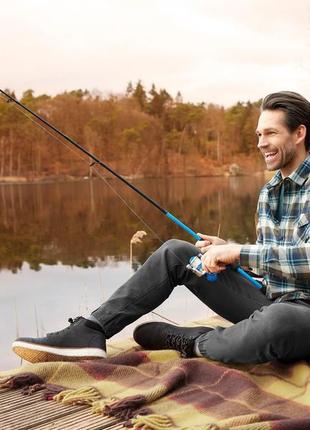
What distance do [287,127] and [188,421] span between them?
49.4 inches

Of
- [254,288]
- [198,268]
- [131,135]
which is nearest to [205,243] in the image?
[198,268]

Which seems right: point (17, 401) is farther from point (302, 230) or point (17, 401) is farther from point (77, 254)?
point (77, 254)

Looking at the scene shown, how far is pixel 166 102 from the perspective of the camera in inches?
2724

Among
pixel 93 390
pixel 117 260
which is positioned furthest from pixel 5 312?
pixel 93 390

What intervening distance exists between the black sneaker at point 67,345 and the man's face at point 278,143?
3.53 feet

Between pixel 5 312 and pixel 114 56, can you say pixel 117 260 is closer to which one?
pixel 5 312

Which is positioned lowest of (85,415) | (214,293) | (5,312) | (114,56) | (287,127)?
(5,312)

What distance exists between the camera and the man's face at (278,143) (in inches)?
92.7

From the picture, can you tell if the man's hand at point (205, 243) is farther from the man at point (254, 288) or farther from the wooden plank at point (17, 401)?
the wooden plank at point (17, 401)

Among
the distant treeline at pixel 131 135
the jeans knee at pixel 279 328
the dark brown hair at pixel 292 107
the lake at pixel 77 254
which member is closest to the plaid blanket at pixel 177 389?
the jeans knee at pixel 279 328

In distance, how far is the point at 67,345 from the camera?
2471mm

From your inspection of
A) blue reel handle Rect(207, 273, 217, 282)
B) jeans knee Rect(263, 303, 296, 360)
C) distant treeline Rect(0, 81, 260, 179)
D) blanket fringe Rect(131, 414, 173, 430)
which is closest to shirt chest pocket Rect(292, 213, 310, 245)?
jeans knee Rect(263, 303, 296, 360)

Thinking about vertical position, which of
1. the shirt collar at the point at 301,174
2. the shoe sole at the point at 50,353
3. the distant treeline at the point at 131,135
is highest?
the distant treeline at the point at 131,135

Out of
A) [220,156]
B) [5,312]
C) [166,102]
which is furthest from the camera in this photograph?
[166,102]
